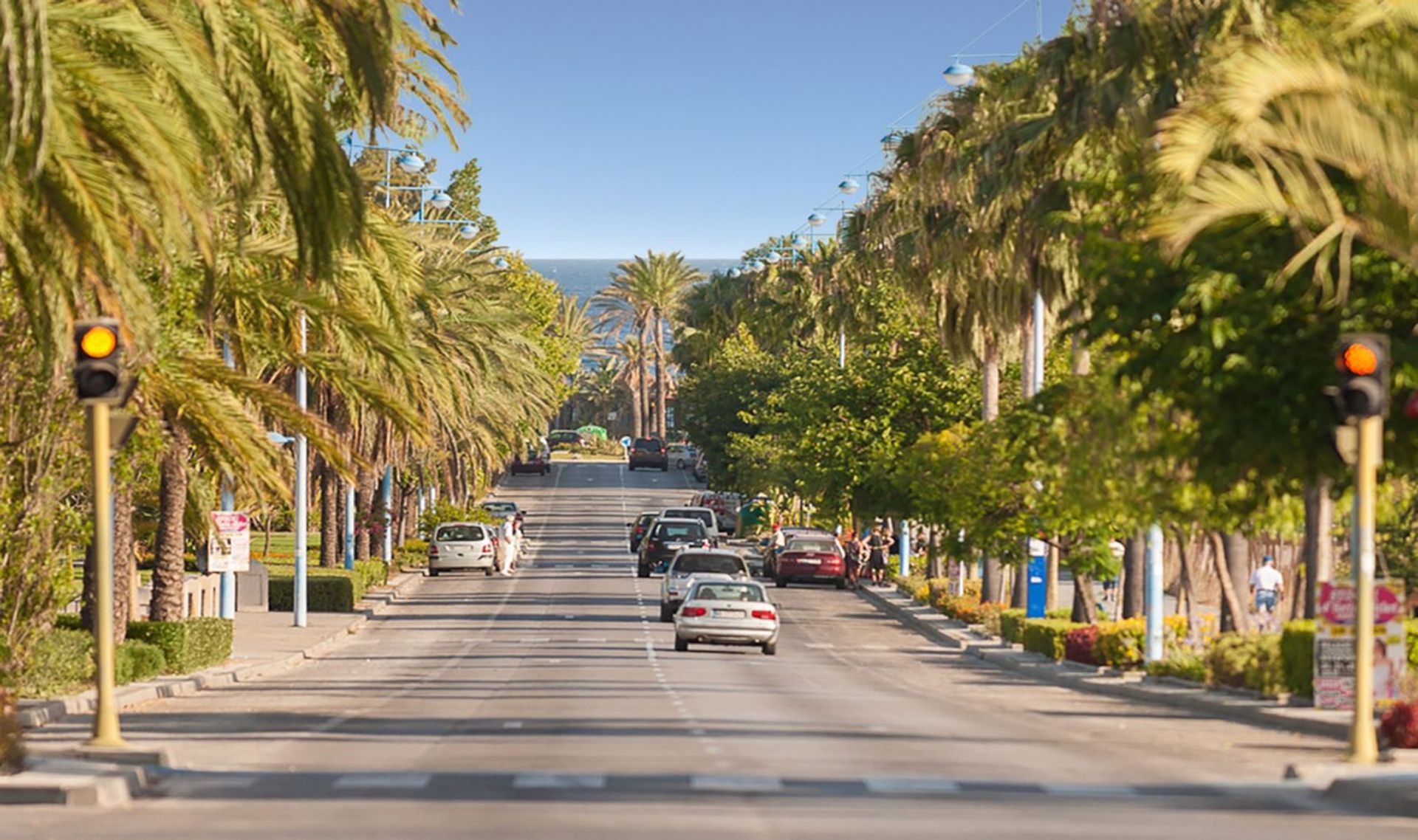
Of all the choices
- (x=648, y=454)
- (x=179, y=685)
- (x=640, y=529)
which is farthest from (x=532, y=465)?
(x=179, y=685)

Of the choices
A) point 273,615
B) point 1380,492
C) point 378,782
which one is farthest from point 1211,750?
point 273,615

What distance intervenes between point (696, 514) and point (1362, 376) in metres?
58.9

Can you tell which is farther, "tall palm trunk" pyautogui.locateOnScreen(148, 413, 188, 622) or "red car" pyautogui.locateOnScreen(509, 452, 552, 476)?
"red car" pyautogui.locateOnScreen(509, 452, 552, 476)

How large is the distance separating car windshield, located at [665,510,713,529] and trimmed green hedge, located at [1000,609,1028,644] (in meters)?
24.9

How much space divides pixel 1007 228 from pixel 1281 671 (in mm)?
16058

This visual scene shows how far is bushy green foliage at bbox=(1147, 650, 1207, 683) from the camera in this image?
3005 centimetres

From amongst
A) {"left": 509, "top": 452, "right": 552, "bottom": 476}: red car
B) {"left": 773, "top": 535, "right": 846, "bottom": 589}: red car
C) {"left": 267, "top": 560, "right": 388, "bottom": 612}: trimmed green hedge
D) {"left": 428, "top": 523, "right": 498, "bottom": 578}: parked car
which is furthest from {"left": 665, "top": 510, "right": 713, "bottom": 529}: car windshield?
{"left": 509, "top": 452, "right": 552, "bottom": 476}: red car

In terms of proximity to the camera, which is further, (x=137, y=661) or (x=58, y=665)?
(x=137, y=661)

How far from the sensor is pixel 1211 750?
2030 centimetres

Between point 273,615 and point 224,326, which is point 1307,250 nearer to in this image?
point 224,326

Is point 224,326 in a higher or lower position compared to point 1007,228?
lower

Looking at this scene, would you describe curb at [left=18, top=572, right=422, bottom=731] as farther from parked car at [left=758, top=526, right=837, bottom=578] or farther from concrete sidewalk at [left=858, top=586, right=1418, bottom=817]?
parked car at [left=758, top=526, right=837, bottom=578]

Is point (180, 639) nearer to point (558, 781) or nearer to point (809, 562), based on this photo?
point (558, 781)

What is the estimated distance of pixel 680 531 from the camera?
64750 millimetres
